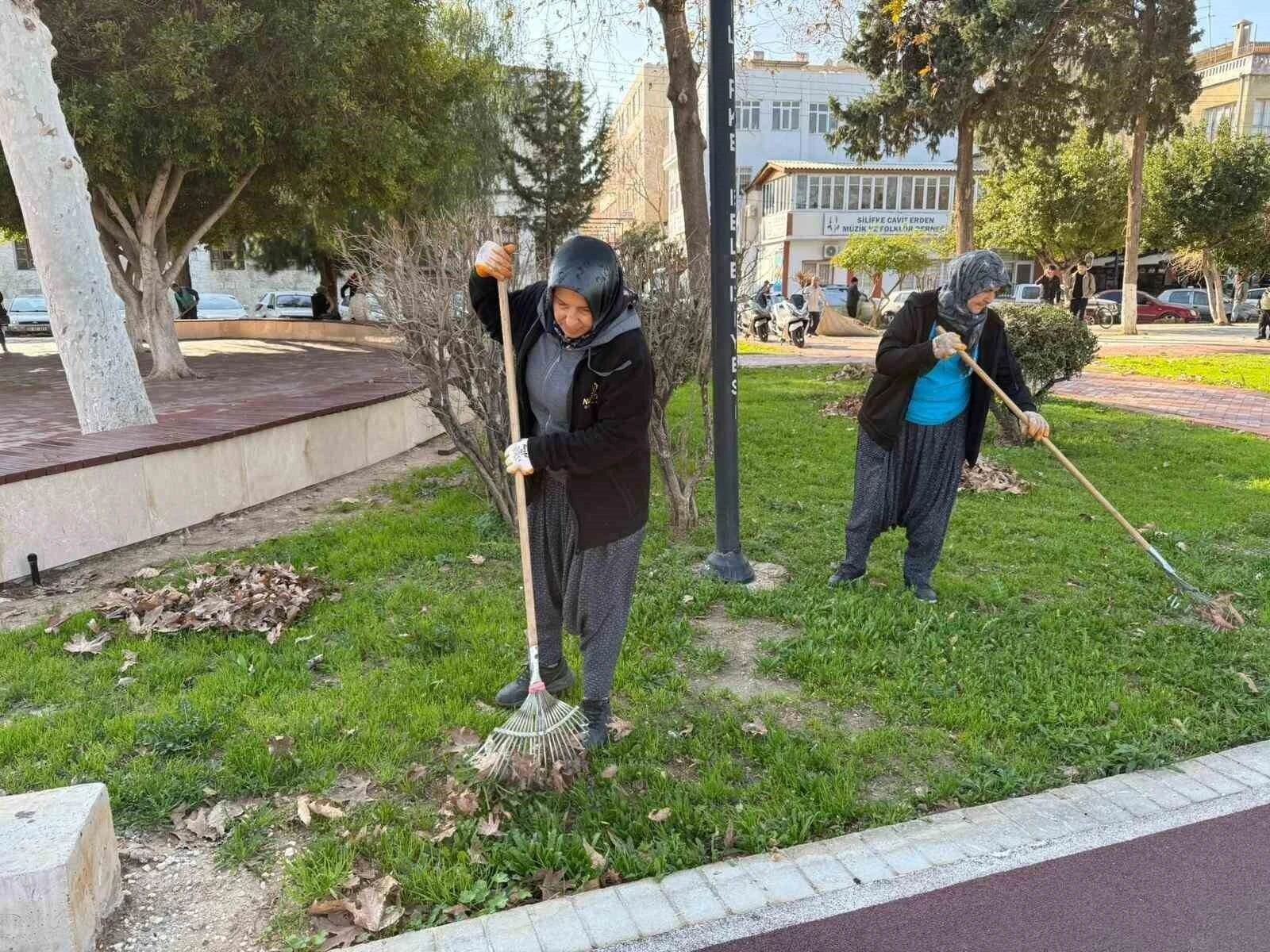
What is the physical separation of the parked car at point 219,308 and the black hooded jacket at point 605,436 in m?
32.1

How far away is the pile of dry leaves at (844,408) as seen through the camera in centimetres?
1060

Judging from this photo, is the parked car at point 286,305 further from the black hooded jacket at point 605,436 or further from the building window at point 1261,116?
the building window at point 1261,116

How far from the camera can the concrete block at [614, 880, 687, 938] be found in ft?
8.07

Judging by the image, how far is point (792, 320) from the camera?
21.7 metres

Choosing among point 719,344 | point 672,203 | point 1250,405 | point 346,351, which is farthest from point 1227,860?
point 672,203

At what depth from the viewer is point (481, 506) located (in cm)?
659

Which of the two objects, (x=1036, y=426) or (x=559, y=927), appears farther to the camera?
(x=1036, y=426)

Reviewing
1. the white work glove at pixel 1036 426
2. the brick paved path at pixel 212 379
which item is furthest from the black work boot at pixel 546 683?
the brick paved path at pixel 212 379

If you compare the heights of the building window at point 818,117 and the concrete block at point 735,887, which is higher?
the building window at point 818,117

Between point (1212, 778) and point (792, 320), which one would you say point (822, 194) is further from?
point (1212, 778)

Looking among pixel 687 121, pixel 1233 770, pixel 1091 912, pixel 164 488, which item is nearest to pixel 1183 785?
pixel 1233 770

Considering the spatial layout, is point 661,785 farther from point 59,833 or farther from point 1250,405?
point 1250,405

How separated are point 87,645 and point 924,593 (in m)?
4.12

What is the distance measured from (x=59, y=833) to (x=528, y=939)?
1237mm
